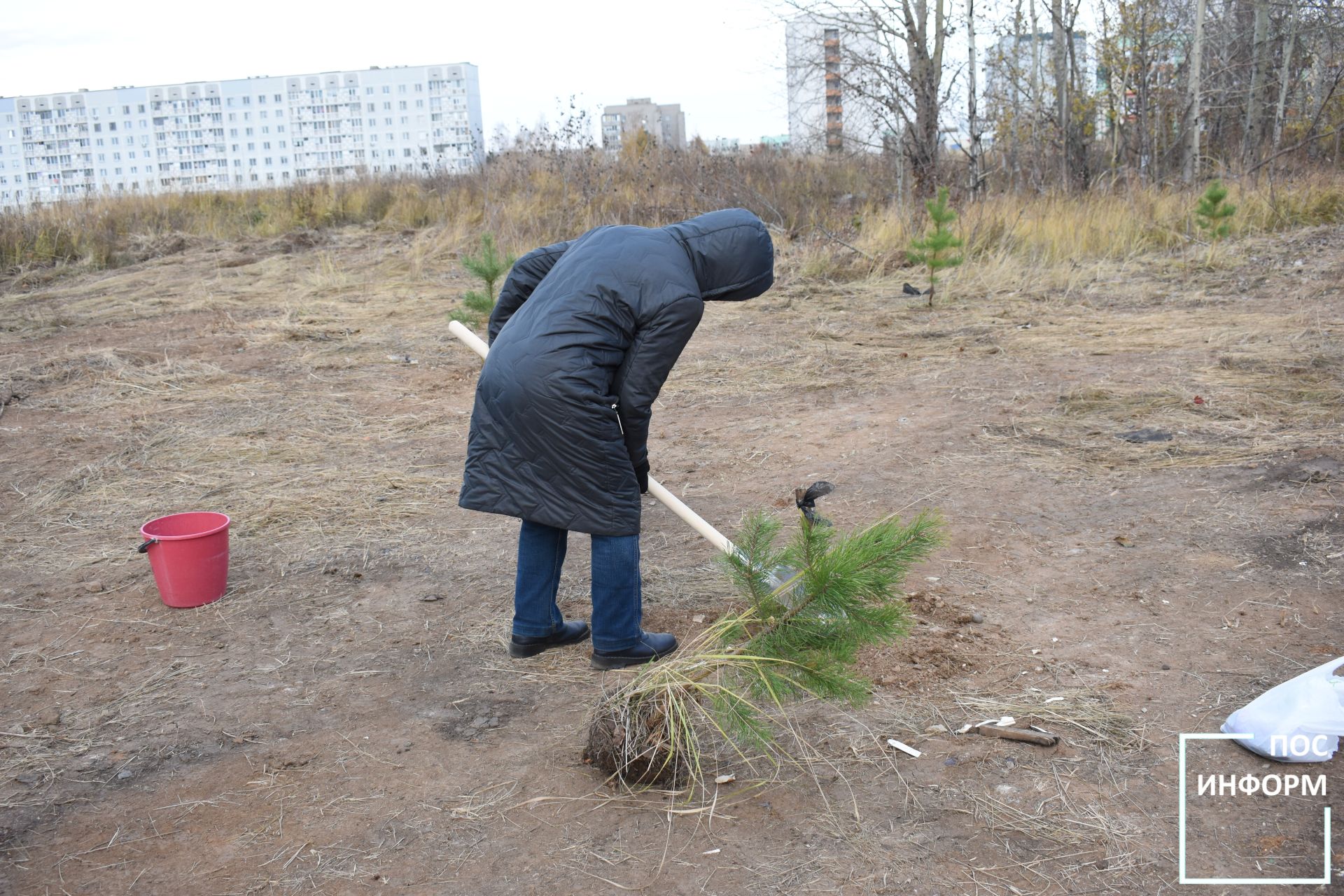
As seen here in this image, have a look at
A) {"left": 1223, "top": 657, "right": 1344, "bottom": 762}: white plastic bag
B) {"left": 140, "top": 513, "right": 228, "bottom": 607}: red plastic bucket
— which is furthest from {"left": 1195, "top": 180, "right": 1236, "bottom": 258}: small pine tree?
{"left": 140, "top": 513, "right": 228, "bottom": 607}: red plastic bucket

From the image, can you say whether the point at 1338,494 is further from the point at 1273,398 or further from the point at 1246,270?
the point at 1246,270

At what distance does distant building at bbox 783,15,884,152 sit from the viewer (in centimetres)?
1284

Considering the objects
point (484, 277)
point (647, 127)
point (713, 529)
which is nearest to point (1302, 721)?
point (713, 529)

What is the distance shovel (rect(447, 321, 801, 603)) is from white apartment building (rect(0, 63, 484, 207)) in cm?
7770

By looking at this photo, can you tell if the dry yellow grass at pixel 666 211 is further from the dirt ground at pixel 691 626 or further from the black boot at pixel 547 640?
the black boot at pixel 547 640

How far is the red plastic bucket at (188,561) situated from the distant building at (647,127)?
12.2m

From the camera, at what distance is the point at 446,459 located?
511cm

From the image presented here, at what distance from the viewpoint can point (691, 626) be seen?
3221 millimetres

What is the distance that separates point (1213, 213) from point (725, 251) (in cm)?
808

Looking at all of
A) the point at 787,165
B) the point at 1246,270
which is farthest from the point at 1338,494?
the point at 787,165

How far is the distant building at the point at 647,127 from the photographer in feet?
51.5

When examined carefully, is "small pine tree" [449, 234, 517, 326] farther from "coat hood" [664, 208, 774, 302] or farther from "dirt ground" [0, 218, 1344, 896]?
"coat hood" [664, 208, 774, 302]

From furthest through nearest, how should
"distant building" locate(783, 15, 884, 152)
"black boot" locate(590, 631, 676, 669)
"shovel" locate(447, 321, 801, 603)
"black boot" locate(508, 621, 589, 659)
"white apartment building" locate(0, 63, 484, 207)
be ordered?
1. "white apartment building" locate(0, 63, 484, 207)
2. "distant building" locate(783, 15, 884, 152)
3. "black boot" locate(508, 621, 589, 659)
4. "black boot" locate(590, 631, 676, 669)
5. "shovel" locate(447, 321, 801, 603)

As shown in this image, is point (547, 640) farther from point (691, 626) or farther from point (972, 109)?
point (972, 109)
